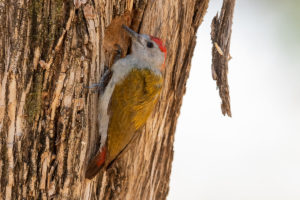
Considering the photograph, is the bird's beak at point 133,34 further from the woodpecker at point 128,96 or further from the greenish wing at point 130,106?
the greenish wing at point 130,106

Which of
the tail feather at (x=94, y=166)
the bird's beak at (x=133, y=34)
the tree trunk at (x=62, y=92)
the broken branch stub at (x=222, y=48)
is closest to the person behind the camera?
the tree trunk at (x=62, y=92)

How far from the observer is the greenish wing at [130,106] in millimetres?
3595

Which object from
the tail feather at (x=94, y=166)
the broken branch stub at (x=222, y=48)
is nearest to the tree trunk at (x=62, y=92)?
the tail feather at (x=94, y=166)

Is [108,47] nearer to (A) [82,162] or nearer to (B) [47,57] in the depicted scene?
(B) [47,57]

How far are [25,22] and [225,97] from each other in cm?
217

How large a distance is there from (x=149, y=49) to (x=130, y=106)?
0.68 metres

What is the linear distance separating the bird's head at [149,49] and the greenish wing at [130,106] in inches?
8.8

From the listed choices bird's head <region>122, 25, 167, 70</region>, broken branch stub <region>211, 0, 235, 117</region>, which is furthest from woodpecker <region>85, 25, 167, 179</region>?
broken branch stub <region>211, 0, 235, 117</region>

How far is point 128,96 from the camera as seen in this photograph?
12.6 ft

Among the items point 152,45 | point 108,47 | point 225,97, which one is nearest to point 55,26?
point 108,47

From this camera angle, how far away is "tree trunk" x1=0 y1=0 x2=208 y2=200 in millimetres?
2828

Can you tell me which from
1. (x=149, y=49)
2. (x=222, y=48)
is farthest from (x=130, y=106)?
(x=222, y=48)

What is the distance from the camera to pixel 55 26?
2.96 m

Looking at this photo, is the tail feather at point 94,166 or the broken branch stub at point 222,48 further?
the broken branch stub at point 222,48
